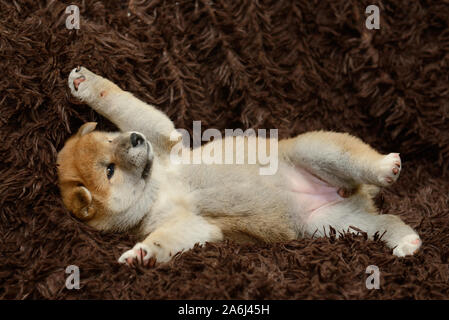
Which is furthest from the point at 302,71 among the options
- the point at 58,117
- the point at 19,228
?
the point at 19,228

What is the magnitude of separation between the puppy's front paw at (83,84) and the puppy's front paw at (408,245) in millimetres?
1544

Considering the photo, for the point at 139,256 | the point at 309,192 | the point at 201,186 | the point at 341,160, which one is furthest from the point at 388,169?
the point at 139,256

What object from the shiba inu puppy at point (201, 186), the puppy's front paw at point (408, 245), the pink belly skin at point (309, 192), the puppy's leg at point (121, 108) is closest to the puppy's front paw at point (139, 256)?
the shiba inu puppy at point (201, 186)

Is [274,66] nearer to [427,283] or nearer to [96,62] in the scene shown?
[96,62]

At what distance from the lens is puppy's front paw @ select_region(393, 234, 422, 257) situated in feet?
7.50

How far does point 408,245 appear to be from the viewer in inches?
91.0

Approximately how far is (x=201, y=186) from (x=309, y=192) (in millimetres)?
521

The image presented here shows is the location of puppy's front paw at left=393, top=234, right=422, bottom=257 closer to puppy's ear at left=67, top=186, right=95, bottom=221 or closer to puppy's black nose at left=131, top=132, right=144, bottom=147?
puppy's black nose at left=131, top=132, right=144, bottom=147

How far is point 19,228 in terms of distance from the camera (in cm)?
233

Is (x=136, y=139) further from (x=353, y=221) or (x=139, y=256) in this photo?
(x=353, y=221)

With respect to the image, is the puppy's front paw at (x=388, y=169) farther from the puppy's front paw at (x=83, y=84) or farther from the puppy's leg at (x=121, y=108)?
the puppy's front paw at (x=83, y=84)

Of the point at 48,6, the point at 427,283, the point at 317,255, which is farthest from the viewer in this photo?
the point at 48,6

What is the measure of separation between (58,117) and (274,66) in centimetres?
126

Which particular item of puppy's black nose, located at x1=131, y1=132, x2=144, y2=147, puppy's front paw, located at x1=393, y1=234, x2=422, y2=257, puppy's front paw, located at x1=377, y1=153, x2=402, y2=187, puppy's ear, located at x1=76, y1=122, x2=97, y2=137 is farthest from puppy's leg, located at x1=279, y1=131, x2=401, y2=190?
puppy's ear, located at x1=76, y1=122, x2=97, y2=137
